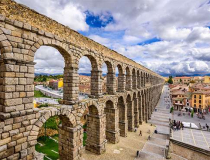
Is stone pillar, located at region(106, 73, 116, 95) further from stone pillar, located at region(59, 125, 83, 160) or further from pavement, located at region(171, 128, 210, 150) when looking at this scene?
pavement, located at region(171, 128, 210, 150)

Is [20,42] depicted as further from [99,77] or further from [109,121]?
[109,121]

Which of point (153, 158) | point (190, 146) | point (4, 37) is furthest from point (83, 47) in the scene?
point (190, 146)

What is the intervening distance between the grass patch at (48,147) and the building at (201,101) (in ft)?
139

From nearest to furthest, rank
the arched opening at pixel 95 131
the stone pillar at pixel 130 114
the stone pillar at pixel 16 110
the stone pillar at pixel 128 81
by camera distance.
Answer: the stone pillar at pixel 16 110 < the arched opening at pixel 95 131 < the stone pillar at pixel 128 81 < the stone pillar at pixel 130 114

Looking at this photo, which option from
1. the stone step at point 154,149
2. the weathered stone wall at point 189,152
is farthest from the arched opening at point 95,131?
the weathered stone wall at point 189,152

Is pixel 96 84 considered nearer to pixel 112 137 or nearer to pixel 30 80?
pixel 30 80

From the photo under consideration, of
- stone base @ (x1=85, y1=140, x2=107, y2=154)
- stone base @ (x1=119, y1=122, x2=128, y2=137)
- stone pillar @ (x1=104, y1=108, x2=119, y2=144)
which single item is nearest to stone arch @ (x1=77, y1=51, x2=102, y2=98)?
stone pillar @ (x1=104, y1=108, x2=119, y2=144)

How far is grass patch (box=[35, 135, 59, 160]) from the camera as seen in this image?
17.4 m

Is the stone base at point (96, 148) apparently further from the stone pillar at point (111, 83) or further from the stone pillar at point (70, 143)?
the stone pillar at point (111, 83)

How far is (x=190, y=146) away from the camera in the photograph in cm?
1781

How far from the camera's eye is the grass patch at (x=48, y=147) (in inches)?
685

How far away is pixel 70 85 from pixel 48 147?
49.0 feet

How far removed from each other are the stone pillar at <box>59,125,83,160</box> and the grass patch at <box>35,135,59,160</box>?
25.4 feet

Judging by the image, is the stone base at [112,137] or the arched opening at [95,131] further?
the stone base at [112,137]
